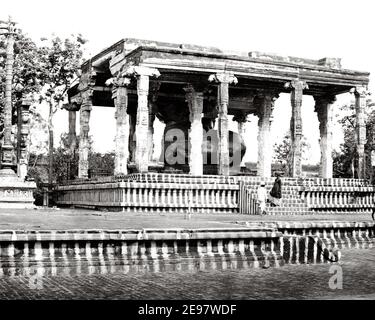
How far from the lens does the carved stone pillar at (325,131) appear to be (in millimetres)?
34312

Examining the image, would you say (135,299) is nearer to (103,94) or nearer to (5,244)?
(5,244)

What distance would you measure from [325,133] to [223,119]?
318 inches

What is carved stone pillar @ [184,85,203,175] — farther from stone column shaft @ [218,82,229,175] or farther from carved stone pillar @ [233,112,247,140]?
carved stone pillar @ [233,112,247,140]

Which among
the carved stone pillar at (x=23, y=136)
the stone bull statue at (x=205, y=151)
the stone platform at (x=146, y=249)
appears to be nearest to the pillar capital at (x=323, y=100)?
the stone bull statue at (x=205, y=151)

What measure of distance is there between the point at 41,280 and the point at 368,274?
224 inches

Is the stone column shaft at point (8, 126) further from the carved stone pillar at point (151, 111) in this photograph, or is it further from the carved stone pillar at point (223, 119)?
the carved stone pillar at point (223, 119)

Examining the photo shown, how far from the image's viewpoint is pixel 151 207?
82.8 ft

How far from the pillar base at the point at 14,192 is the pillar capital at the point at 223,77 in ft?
30.0

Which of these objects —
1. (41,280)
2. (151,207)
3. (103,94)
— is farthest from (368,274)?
(103,94)

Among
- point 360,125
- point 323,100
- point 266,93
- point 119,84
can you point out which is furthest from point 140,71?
point 360,125

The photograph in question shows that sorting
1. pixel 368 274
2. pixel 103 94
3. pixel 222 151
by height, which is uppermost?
pixel 103 94

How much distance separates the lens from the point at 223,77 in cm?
2923

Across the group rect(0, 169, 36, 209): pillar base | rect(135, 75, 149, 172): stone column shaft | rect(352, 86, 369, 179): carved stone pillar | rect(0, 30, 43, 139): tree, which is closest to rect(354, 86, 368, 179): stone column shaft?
rect(352, 86, 369, 179): carved stone pillar
